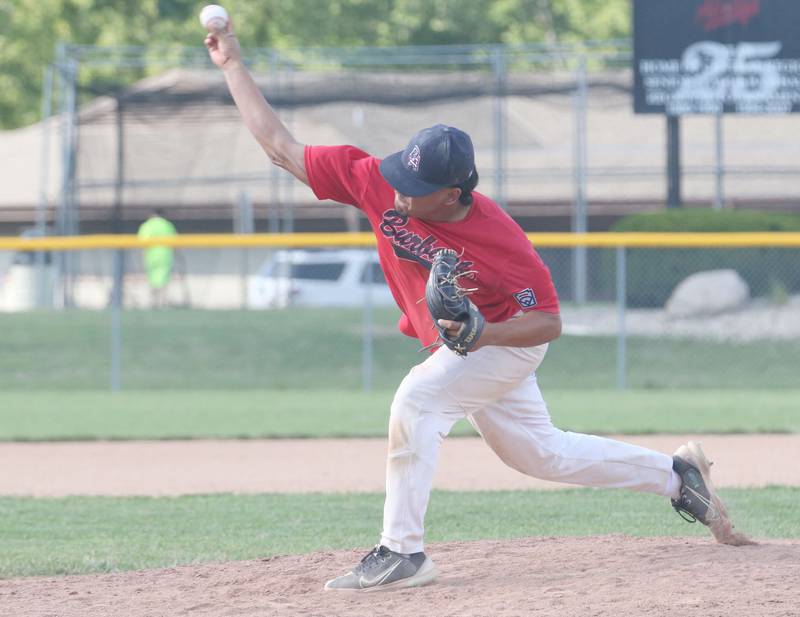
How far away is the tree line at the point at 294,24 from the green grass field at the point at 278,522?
83.8 feet

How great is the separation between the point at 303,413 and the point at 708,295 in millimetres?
5796

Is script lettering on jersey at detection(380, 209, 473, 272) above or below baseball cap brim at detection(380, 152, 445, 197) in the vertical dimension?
below

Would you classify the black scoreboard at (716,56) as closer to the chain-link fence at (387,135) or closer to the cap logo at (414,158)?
the chain-link fence at (387,135)

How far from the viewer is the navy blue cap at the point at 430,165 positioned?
4.35 meters

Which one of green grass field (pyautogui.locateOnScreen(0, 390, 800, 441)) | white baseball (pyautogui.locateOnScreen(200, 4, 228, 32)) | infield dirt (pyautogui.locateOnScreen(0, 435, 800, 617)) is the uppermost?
white baseball (pyautogui.locateOnScreen(200, 4, 228, 32))

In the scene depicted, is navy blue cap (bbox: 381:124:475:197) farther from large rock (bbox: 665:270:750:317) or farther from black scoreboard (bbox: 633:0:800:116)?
black scoreboard (bbox: 633:0:800:116)

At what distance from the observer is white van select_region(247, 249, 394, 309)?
56.6 feet

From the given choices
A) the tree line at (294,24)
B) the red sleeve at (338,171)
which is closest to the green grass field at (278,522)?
the red sleeve at (338,171)

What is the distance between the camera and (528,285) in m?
4.50

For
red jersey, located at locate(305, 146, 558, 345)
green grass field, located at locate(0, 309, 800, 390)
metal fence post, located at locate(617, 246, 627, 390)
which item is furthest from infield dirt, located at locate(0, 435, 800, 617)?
green grass field, located at locate(0, 309, 800, 390)

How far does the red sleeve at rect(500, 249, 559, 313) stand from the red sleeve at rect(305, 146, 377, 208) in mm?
584

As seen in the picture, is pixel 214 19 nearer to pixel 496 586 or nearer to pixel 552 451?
pixel 552 451

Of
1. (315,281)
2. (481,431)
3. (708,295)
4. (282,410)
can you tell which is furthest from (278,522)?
(315,281)

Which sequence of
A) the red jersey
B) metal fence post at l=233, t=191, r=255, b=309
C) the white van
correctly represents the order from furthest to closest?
metal fence post at l=233, t=191, r=255, b=309 → the white van → the red jersey
